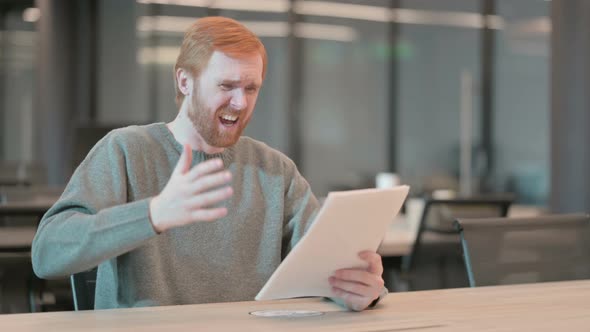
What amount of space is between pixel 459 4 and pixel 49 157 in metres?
4.45

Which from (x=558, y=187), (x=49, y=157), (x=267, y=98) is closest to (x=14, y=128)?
(x=49, y=157)

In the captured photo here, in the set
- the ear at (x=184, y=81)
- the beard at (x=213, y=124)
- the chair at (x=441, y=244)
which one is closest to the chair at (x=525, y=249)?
the beard at (x=213, y=124)

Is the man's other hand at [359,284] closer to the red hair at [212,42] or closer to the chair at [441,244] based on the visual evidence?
the red hair at [212,42]

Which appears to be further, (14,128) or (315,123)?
(14,128)

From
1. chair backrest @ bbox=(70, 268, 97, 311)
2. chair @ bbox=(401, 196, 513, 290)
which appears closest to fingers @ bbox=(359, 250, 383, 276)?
chair backrest @ bbox=(70, 268, 97, 311)

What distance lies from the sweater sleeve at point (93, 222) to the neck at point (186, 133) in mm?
152

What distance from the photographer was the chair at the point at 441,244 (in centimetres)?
386

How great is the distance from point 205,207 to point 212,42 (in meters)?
0.40

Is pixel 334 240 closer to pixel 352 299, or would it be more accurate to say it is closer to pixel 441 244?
pixel 352 299

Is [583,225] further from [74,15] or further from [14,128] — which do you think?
[14,128]

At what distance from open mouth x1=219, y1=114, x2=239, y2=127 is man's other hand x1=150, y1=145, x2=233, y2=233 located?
1.48 feet

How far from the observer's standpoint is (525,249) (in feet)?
7.95

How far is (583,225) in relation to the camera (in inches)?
99.2

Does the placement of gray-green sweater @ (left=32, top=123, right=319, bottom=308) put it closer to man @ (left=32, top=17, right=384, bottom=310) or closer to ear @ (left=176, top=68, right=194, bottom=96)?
man @ (left=32, top=17, right=384, bottom=310)
